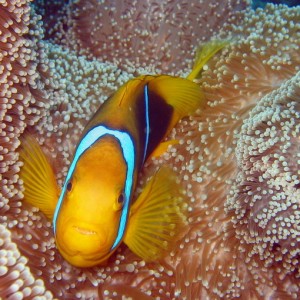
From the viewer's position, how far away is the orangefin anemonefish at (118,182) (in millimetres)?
1108

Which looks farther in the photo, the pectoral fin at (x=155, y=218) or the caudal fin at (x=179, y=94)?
the caudal fin at (x=179, y=94)

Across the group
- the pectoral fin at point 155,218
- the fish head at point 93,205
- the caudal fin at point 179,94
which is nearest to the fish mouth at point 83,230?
the fish head at point 93,205

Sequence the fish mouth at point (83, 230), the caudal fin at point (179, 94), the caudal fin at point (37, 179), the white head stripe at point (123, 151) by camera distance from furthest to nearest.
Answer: the caudal fin at point (179, 94) < the caudal fin at point (37, 179) < the white head stripe at point (123, 151) < the fish mouth at point (83, 230)

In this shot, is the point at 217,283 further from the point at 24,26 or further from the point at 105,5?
the point at 105,5

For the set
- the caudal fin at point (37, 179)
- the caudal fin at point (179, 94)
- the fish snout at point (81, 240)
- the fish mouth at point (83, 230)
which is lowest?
the caudal fin at point (37, 179)

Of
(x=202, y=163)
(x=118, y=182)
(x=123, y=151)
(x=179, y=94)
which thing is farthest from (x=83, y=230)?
(x=179, y=94)

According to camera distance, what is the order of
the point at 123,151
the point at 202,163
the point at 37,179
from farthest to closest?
the point at 202,163, the point at 37,179, the point at 123,151

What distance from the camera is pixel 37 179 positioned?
1.35 metres

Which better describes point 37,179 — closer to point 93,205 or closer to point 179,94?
point 93,205

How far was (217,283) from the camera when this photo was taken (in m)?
1.50

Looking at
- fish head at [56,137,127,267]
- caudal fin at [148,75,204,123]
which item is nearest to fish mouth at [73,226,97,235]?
fish head at [56,137,127,267]

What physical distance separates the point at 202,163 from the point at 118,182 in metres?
0.48

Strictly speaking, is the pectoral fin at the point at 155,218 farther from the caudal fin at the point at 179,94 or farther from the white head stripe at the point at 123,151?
the caudal fin at the point at 179,94

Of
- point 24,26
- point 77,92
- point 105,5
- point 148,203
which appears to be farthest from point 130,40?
point 148,203
